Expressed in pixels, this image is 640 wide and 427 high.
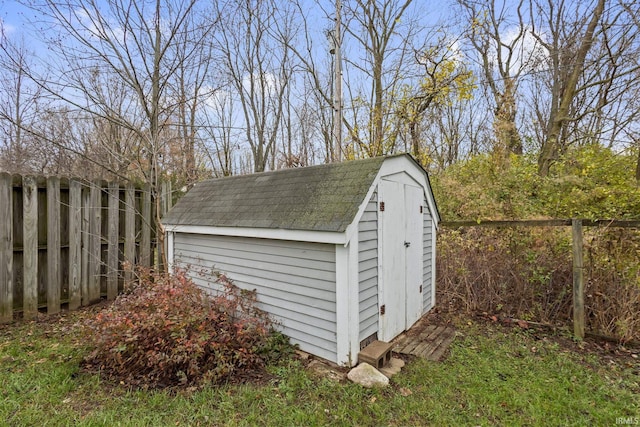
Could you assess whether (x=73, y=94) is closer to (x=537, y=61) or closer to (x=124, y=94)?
(x=124, y=94)

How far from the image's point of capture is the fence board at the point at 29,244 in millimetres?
4211

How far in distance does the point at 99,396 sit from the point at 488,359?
3933mm

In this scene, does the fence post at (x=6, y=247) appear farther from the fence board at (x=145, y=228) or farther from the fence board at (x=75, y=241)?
the fence board at (x=145, y=228)

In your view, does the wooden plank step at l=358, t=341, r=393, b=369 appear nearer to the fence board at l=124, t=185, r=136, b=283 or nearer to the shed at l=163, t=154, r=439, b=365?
the shed at l=163, t=154, r=439, b=365

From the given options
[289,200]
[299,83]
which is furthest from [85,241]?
[299,83]

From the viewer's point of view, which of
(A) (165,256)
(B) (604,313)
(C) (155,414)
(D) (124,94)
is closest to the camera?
(C) (155,414)

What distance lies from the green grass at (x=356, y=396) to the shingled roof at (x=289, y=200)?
1580 millimetres

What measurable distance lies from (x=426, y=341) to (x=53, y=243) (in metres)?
5.47

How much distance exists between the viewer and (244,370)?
3135mm

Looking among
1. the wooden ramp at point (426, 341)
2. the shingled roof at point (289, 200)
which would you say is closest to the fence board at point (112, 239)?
the shingled roof at point (289, 200)

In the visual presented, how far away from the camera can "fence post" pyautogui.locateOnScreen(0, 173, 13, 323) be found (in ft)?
13.3

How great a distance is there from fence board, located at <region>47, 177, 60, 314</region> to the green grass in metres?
1.08

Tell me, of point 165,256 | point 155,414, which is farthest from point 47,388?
point 165,256

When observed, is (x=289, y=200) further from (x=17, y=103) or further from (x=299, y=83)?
(x=299, y=83)
